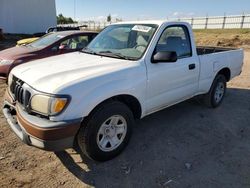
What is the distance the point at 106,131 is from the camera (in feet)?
11.2

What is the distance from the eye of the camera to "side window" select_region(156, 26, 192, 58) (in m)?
4.11

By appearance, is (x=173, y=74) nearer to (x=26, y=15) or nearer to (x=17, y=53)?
(x=17, y=53)

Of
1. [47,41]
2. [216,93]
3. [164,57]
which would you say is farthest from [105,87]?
[47,41]

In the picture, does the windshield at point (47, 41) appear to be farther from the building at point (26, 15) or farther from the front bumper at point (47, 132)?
the building at point (26, 15)

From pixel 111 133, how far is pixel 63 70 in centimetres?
105

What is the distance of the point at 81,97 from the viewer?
9.53 feet

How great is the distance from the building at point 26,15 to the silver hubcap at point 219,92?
834 inches

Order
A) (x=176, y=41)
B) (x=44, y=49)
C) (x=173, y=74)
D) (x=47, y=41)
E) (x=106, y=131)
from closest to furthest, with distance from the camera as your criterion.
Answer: (x=106, y=131) → (x=173, y=74) → (x=176, y=41) → (x=44, y=49) → (x=47, y=41)

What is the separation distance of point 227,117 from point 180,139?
153 cm

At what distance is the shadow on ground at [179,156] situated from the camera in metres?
3.16

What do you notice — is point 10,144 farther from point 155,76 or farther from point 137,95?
point 155,76

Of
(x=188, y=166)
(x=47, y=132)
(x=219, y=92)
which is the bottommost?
(x=188, y=166)

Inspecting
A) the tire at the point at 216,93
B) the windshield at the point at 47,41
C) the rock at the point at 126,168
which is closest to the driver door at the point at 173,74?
the tire at the point at 216,93

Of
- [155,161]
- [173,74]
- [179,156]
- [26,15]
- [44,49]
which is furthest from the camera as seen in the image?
[26,15]
